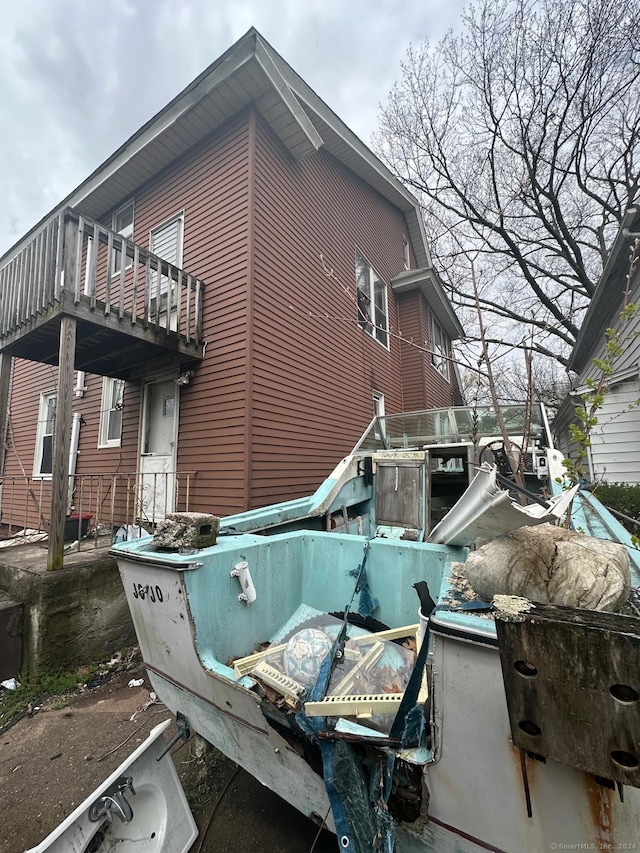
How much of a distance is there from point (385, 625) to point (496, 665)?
58.5 inches

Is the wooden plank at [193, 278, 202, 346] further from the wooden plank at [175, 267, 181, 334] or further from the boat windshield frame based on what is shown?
the boat windshield frame

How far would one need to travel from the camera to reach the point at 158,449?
6.54 meters

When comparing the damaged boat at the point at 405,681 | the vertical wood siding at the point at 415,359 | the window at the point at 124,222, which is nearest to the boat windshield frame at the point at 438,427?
the damaged boat at the point at 405,681

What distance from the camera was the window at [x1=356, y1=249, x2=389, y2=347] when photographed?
31.1ft

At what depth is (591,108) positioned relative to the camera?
36.0 feet

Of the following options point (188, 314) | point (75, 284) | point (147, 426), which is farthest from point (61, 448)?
point (188, 314)

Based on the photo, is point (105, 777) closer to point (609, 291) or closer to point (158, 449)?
point (158, 449)

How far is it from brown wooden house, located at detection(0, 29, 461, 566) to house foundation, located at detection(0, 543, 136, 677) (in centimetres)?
35

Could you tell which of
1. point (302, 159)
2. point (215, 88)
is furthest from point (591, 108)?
point (215, 88)

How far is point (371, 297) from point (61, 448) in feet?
26.9

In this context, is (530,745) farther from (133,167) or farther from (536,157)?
(536,157)

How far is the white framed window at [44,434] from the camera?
8602mm

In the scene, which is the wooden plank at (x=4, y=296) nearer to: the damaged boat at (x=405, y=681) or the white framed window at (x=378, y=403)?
the damaged boat at (x=405, y=681)

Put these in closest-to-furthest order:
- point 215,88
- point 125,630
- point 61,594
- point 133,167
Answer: point 61,594 < point 125,630 < point 215,88 < point 133,167
